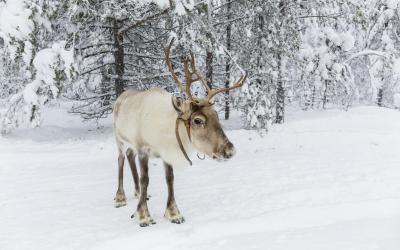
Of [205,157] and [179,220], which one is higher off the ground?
[179,220]

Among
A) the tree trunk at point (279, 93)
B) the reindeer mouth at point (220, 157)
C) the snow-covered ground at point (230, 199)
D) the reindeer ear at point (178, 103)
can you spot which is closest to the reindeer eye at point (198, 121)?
the reindeer ear at point (178, 103)

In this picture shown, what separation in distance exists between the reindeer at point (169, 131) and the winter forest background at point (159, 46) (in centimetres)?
434

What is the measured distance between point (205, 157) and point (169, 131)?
4682 mm

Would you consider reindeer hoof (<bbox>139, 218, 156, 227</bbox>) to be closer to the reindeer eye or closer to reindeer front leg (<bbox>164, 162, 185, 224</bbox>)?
reindeer front leg (<bbox>164, 162, 185, 224</bbox>)

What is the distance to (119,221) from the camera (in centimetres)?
615

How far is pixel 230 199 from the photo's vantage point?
660 cm

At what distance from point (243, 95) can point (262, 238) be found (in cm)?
860

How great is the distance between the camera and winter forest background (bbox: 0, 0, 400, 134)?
10.4 metres

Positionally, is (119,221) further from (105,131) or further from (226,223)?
(105,131)

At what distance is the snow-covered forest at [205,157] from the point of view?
526 cm

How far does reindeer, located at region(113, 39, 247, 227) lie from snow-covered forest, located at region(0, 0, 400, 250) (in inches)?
12.0

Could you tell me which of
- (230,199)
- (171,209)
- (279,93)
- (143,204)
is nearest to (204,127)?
(171,209)

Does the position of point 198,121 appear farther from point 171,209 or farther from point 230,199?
point 230,199

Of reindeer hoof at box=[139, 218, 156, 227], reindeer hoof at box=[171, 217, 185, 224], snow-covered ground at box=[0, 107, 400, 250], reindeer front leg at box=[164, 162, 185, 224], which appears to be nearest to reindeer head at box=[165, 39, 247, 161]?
reindeer front leg at box=[164, 162, 185, 224]
